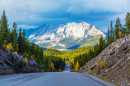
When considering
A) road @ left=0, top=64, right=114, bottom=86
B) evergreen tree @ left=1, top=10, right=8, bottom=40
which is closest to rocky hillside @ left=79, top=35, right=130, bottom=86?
road @ left=0, top=64, right=114, bottom=86

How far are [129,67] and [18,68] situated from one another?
2898 cm

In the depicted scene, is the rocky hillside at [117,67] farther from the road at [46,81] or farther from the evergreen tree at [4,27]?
the evergreen tree at [4,27]

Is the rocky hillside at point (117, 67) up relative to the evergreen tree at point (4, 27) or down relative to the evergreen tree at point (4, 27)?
down

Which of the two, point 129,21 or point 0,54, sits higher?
point 129,21

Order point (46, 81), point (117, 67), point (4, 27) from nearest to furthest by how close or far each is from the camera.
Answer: point (46, 81)
point (117, 67)
point (4, 27)

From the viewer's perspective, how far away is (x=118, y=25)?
84.9m

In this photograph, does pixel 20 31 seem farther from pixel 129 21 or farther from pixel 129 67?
pixel 129 67

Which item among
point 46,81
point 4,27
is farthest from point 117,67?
point 4,27

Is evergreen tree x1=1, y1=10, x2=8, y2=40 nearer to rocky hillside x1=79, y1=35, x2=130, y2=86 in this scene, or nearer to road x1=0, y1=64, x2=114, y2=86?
rocky hillside x1=79, y1=35, x2=130, y2=86

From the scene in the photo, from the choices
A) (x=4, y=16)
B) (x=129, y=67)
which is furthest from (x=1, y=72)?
(x=4, y=16)

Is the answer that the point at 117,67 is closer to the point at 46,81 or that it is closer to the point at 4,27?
the point at 46,81

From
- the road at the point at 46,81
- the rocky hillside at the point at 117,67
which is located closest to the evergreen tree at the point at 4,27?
the rocky hillside at the point at 117,67

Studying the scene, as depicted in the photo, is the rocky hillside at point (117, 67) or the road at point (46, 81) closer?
the road at point (46, 81)

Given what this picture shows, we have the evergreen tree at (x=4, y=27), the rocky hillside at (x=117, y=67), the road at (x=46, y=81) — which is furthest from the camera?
the evergreen tree at (x=4, y=27)
